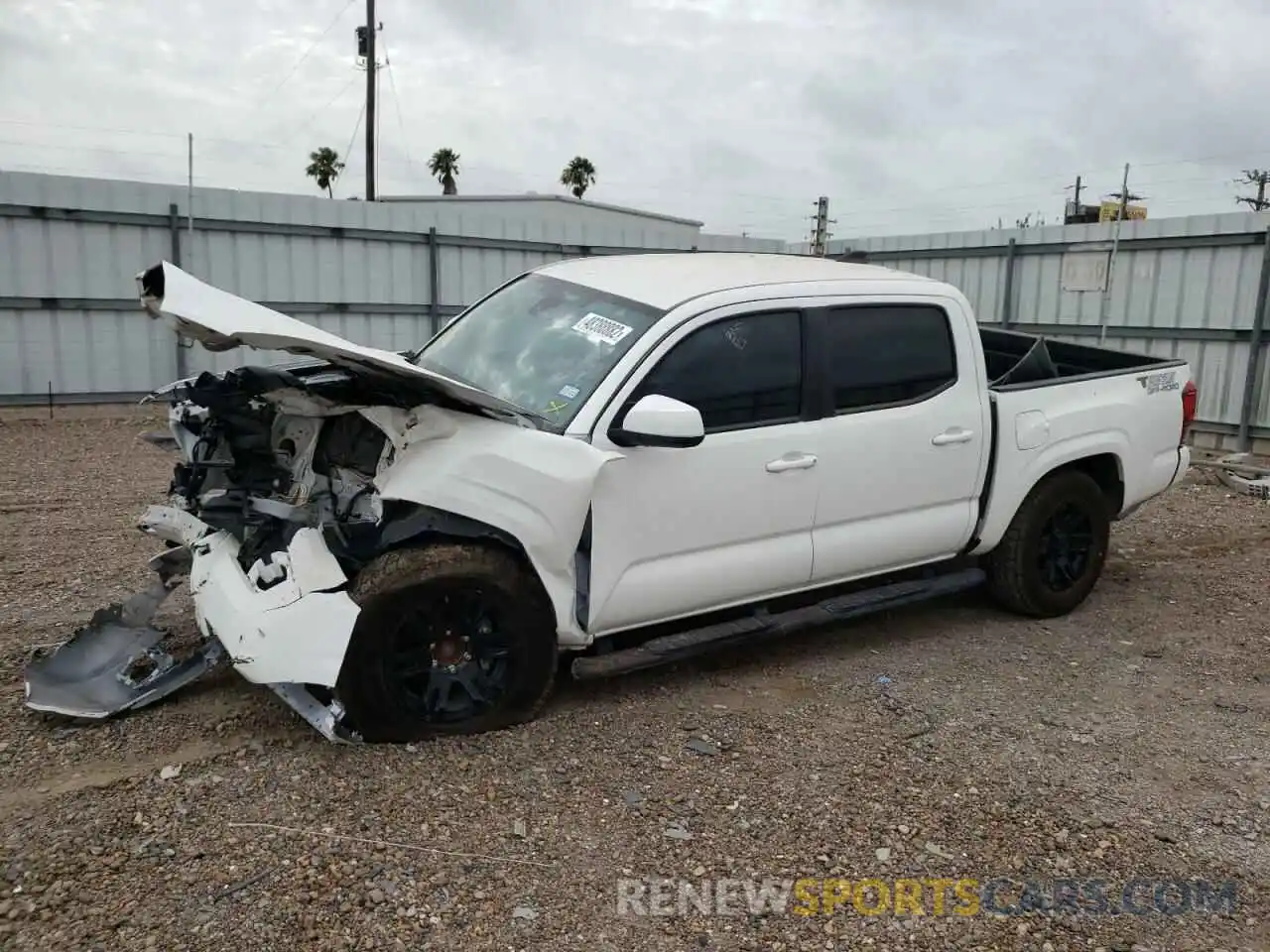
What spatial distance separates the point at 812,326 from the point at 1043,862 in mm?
2282

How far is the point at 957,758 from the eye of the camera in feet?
12.3

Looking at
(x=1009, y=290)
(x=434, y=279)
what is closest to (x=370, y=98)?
(x=434, y=279)

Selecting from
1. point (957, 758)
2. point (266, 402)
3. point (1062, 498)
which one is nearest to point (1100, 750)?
point (957, 758)

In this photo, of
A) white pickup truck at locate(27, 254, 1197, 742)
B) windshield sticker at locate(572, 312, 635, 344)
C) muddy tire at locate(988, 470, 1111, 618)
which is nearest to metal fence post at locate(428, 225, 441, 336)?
white pickup truck at locate(27, 254, 1197, 742)

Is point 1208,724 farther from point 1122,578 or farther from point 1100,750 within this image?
point 1122,578

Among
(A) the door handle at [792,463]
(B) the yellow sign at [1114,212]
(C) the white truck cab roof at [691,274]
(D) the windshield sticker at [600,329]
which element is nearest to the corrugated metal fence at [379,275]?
(B) the yellow sign at [1114,212]

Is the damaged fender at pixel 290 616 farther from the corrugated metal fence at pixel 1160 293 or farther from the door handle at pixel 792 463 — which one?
the corrugated metal fence at pixel 1160 293

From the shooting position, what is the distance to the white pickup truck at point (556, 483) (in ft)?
11.4

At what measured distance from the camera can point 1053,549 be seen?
5336mm

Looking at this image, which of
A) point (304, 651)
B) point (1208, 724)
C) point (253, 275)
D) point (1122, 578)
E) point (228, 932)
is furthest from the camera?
point (253, 275)

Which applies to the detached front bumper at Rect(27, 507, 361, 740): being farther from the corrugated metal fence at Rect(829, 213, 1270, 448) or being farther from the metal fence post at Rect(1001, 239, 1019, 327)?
the metal fence post at Rect(1001, 239, 1019, 327)

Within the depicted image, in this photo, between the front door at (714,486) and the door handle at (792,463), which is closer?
the front door at (714,486)

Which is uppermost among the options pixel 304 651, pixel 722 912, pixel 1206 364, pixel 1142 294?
pixel 1142 294

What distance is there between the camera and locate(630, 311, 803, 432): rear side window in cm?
394
